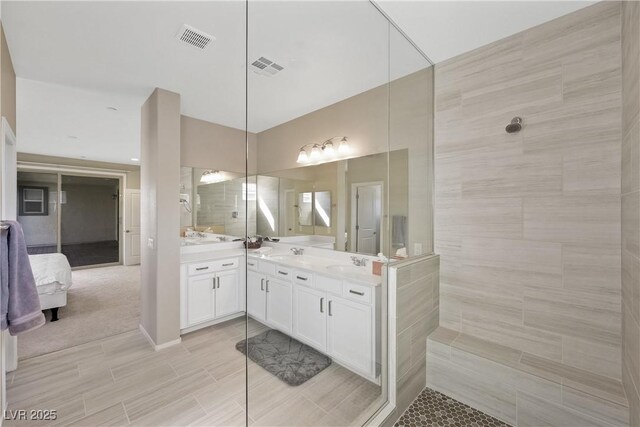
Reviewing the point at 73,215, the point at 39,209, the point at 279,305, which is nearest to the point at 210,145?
the point at 279,305

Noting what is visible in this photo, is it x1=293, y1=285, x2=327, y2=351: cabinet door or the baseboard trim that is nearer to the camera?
x1=293, y1=285, x2=327, y2=351: cabinet door

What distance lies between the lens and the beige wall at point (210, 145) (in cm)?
299

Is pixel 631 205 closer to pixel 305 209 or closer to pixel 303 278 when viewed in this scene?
pixel 303 278

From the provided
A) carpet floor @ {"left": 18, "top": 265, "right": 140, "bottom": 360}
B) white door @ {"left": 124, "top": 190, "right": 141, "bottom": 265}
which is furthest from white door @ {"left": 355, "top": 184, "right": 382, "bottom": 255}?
white door @ {"left": 124, "top": 190, "right": 141, "bottom": 265}

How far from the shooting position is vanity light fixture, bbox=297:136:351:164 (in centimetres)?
240

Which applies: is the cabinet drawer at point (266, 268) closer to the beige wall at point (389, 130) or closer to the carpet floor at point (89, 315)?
the beige wall at point (389, 130)

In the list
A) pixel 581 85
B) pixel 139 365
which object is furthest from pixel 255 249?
pixel 581 85

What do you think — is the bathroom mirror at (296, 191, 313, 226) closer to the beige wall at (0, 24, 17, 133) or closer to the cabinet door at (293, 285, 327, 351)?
the cabinet door at (293, 285, 327, 351)

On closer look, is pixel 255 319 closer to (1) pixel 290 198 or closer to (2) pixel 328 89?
(1) pixel 290 198

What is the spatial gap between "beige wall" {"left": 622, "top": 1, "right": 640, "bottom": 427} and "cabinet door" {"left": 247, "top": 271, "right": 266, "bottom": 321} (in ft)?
6.26

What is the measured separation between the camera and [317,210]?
245 cm

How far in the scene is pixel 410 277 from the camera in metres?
1.84

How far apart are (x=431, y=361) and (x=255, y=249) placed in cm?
161

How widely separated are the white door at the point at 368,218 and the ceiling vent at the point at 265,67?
1146mm
